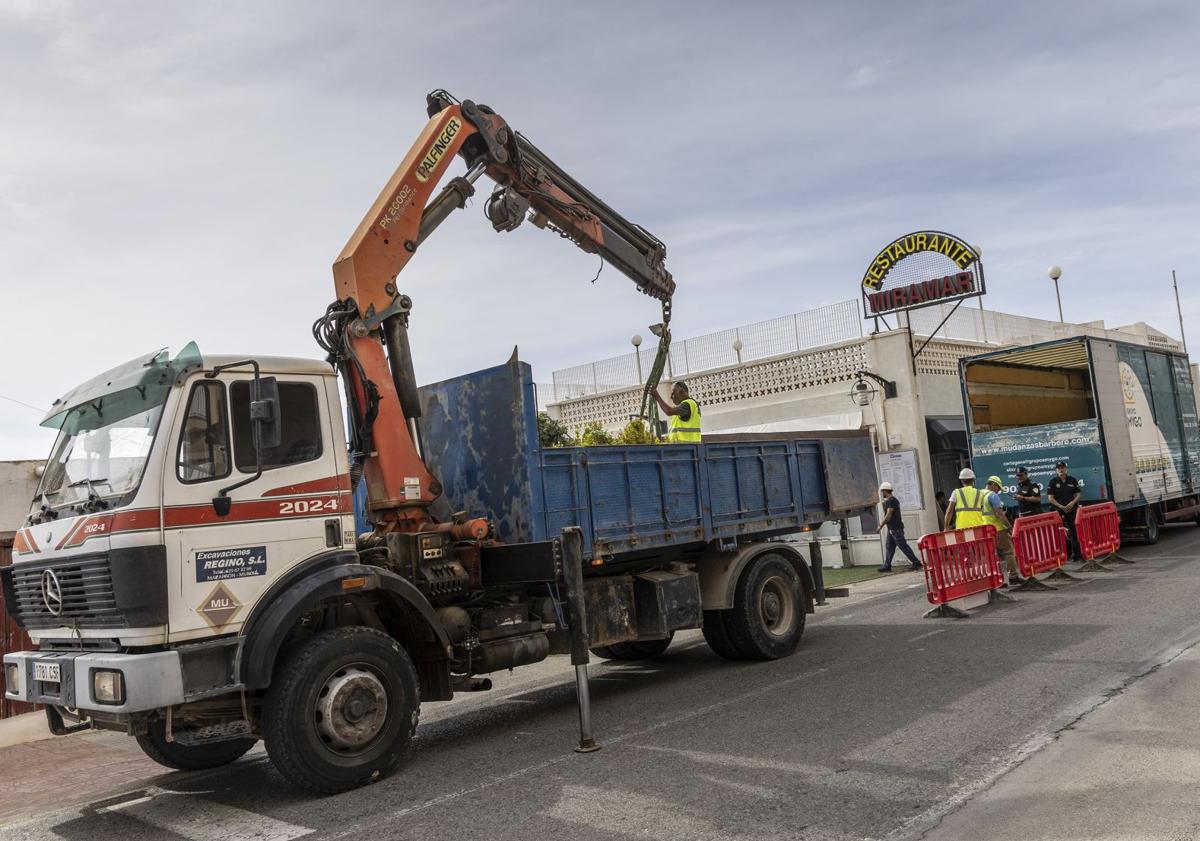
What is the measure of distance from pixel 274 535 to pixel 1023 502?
13090 mm

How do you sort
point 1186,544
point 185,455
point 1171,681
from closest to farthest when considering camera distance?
point 185,455 < point 1171,681 < point 1186,544

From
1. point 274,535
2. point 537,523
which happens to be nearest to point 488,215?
point 537,523

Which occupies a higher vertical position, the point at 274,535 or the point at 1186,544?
the point at 274,535

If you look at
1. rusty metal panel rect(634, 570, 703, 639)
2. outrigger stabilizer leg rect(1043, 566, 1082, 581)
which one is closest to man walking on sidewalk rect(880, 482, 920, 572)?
outrigger stabilizer leg rect(1043, 566, 1082, 581)

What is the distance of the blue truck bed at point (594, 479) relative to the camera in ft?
24.5

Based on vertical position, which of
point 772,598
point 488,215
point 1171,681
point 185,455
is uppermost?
point 488,215

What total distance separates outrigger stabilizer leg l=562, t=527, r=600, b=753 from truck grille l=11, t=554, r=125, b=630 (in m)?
2.82

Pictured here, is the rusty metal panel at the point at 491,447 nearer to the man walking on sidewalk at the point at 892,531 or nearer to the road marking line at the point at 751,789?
the road marking line at the point at 751,789

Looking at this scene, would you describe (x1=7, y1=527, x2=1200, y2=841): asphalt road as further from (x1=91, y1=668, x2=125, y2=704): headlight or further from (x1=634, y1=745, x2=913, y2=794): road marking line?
(x1=91, y1=668, x2=125, y2=704): headlight

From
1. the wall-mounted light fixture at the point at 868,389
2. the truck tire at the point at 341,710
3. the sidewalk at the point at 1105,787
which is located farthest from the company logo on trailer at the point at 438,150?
the wall-mounted light fixture at the point at 868,389

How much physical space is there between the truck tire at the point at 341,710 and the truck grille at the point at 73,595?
3.54 feet

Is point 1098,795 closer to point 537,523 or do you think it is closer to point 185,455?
point 537,523

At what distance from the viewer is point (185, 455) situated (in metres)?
5.78

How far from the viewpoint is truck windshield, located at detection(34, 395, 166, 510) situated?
575 cm
